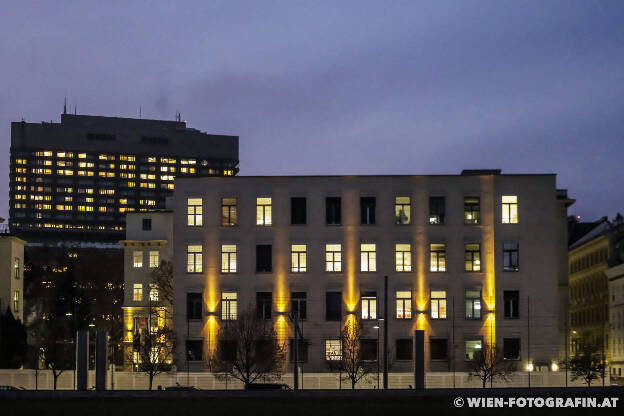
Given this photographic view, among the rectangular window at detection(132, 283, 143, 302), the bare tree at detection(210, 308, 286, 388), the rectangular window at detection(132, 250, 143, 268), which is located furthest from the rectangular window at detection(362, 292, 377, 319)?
the rectangular window at detection(132, 283, 143, 302)

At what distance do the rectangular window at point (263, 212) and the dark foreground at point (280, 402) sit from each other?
26.7 m

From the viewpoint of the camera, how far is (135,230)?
123688 millimetres

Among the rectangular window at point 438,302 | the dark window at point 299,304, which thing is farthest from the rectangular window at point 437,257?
the dark window at point 299,304

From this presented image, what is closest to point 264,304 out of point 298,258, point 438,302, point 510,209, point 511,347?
point 298,258

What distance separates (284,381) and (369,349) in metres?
8.33

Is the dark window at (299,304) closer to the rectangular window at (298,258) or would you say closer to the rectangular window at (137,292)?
the rectangular window at (298,258)

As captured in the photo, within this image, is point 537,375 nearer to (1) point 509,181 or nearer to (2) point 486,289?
(2) point 486,289

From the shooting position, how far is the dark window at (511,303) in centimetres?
8475

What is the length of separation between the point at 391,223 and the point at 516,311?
40.1ft

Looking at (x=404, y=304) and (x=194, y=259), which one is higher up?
(x=194, y=259)

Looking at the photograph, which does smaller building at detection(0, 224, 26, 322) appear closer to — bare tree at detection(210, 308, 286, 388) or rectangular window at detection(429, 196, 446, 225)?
bare tree at detection(210, 308, 286, 388)

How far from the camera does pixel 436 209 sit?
86062 mm

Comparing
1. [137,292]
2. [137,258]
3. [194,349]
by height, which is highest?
[137,258]

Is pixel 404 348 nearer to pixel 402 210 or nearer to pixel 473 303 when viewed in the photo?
pixel 473 303
